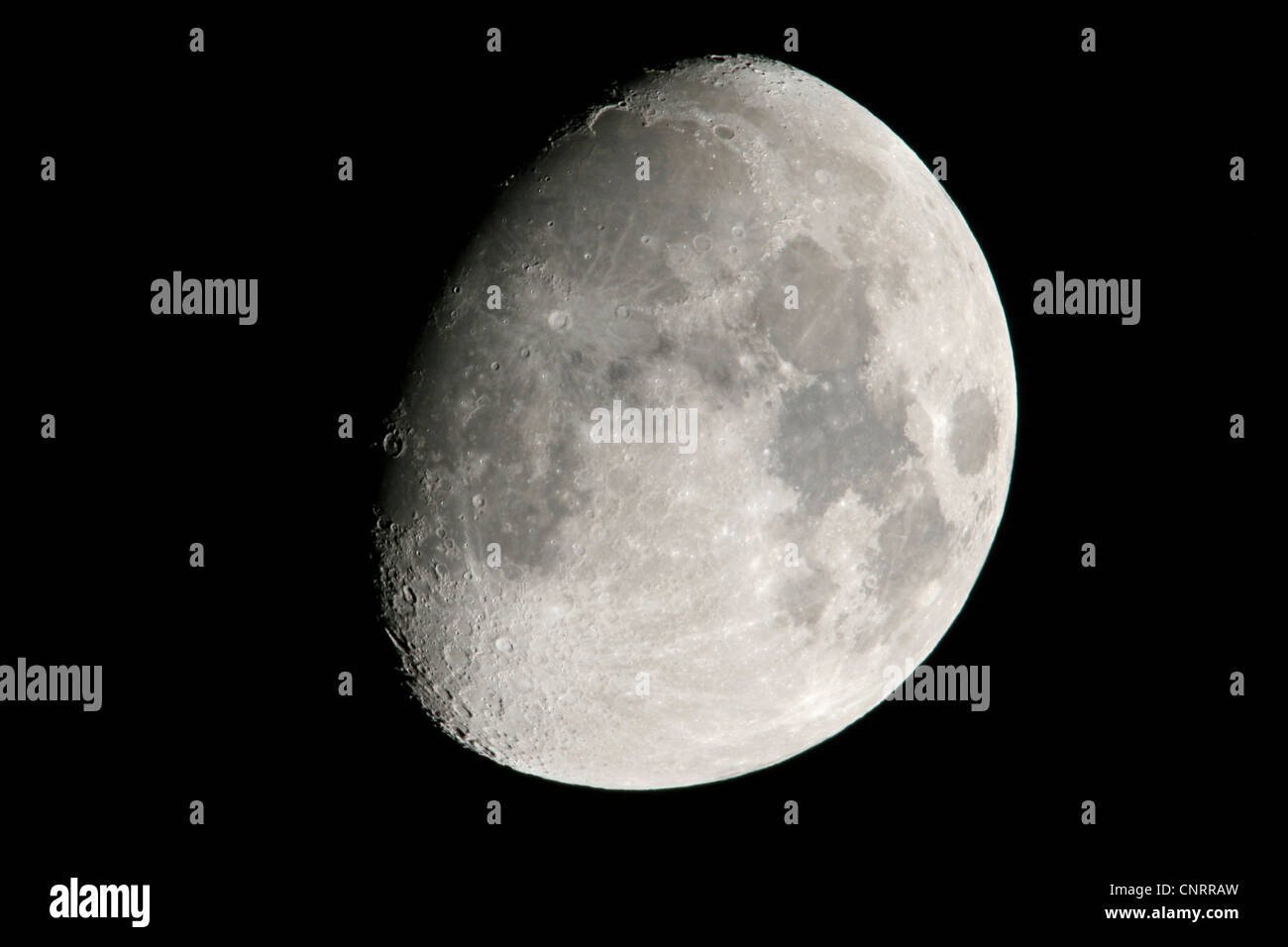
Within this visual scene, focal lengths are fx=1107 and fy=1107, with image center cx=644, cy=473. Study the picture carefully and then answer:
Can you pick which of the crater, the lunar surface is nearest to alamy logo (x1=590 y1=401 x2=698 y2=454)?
the lunar surface

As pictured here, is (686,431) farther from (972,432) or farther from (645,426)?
(972,432)

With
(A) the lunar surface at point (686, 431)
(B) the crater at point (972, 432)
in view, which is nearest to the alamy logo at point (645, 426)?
(A) the lunar surface at point (686, 431)

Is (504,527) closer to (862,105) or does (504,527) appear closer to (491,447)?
(491,447)

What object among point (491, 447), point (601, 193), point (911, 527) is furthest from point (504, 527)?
point (911, 527)

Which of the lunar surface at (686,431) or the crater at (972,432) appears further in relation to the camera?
the crater at (972,432)

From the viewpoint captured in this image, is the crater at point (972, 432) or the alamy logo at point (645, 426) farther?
the crater at point (972, 432)

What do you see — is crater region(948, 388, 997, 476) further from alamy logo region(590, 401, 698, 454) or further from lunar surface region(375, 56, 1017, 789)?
alamy logo region(590, 401, 698, 454)

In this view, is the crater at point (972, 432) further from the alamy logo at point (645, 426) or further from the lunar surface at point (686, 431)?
the alamy logo at point (645, 426)

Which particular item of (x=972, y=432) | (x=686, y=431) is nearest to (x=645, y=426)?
(x=686, y=431)
